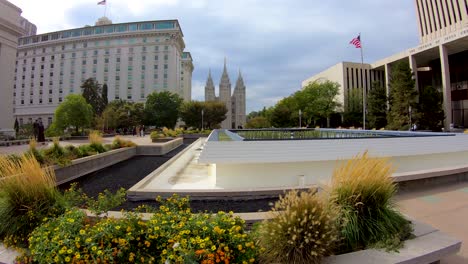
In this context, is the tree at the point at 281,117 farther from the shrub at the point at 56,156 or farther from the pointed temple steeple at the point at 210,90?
the pointed temple steeple at the point at 210,90

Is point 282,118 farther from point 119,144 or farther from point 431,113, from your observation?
point 119,144

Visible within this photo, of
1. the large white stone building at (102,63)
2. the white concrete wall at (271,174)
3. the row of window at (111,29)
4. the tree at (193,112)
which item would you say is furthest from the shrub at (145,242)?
the row of window at (111,29)

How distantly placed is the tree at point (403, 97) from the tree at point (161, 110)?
39924 millimetres

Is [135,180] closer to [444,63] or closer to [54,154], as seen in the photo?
[54,154]

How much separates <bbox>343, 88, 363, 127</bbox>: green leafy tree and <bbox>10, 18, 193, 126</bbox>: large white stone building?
151 feet

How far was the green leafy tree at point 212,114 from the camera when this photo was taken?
167 ft

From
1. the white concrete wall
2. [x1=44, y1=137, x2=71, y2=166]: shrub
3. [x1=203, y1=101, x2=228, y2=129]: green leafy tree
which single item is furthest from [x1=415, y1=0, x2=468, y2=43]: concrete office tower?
[x1=44, y1=137, x2=71, y2=166]: shrub

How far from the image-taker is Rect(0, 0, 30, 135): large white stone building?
24.5m

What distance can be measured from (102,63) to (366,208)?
8070cm

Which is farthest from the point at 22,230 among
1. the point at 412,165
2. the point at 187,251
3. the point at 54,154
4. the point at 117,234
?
the point at 412,165

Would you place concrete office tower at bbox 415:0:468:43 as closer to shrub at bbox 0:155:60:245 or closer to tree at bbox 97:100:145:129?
shrub at bbox 0:155:60:245

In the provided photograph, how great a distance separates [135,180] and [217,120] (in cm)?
4553

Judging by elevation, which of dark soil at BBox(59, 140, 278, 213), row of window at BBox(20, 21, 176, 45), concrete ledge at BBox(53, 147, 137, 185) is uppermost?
row of window at BBox(20, 21, 176, 45)

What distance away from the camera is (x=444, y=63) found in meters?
34.2
